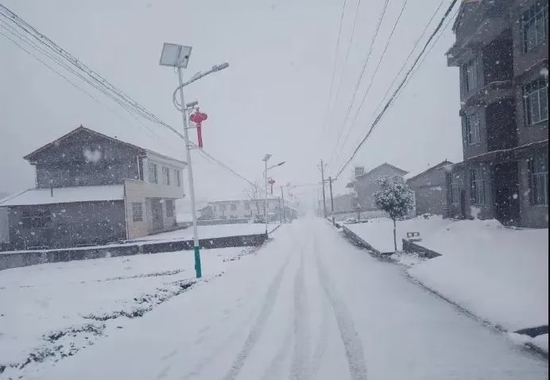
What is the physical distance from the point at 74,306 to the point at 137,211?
2148 cm

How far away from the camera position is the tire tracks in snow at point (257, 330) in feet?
18.3

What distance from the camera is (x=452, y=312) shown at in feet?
22.6

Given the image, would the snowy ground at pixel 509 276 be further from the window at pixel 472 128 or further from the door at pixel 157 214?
the door at pixel 157 214

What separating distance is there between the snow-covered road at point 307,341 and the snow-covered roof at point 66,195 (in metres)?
20.3

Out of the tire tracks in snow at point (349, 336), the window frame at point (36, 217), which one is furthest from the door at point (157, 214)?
the tire tracks in snow at point (349, 336)

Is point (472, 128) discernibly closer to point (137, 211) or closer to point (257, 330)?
point (257, 330)

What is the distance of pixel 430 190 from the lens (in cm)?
3734

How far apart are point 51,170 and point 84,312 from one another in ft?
83.7

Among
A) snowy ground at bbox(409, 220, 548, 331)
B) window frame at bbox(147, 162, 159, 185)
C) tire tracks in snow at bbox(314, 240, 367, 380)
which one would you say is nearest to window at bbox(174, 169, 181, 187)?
window frame at bbox(147, 162, 159, 185)

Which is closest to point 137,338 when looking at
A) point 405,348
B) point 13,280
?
point 405,348

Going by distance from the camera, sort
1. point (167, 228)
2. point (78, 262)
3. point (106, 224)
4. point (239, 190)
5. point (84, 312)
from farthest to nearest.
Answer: point (239, 190) < point (167, 228) < point (106, 224) < point (78, 262) < point (84, 312)

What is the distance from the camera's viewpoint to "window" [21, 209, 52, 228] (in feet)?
94.0

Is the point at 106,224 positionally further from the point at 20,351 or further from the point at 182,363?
the point at 182,363

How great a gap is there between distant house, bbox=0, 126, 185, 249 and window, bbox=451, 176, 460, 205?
24.2 metres
